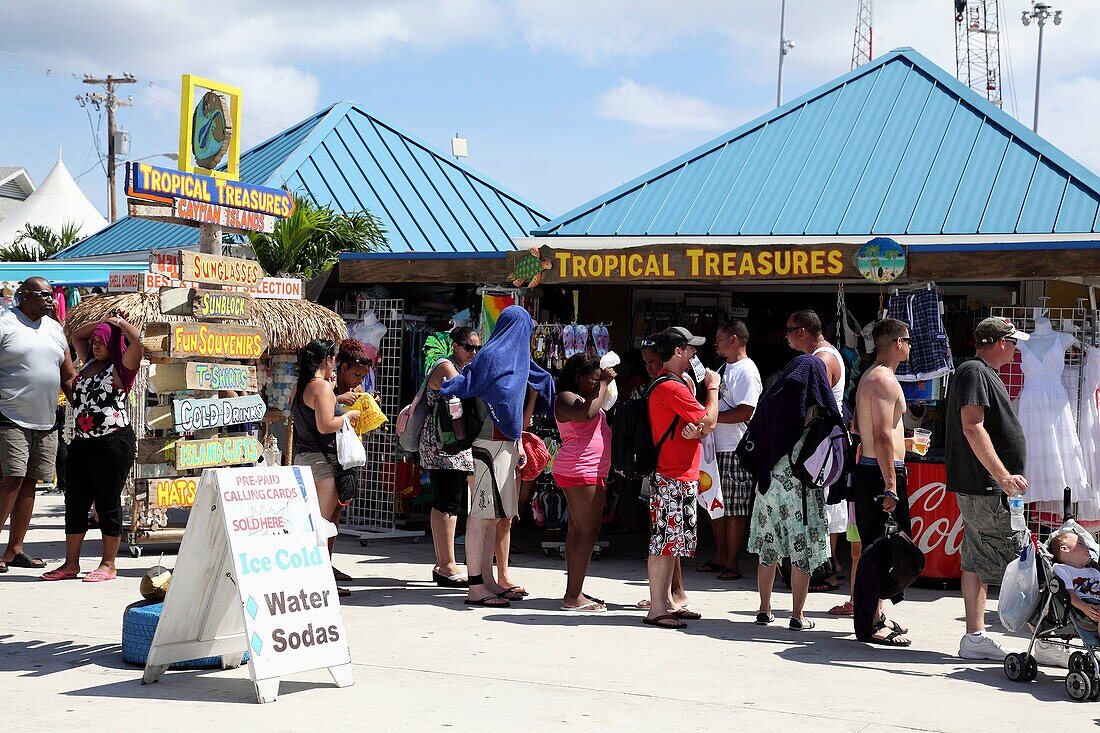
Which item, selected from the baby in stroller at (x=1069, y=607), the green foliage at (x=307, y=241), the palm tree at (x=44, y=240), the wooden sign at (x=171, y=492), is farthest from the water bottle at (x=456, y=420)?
the palm tree at (x=44, y=240)

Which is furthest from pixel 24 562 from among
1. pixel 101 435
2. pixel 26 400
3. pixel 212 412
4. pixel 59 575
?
pixel 212 412

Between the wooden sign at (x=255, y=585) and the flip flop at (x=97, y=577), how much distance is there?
293 centimetres

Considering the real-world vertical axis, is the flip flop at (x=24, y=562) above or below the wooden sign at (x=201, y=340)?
below

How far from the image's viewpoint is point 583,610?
813 centimetres

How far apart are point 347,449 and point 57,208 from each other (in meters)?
28.4

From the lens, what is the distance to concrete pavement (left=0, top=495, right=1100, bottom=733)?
5.29 m

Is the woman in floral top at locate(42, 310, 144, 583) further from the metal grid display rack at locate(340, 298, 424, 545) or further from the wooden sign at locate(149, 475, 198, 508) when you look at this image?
the metal grid display rack at locate(340, 298, 424, 545)

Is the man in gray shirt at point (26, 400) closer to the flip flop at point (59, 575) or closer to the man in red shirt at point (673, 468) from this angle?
the flip flop at point (59, 575)

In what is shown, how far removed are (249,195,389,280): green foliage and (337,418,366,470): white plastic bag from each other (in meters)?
7.08

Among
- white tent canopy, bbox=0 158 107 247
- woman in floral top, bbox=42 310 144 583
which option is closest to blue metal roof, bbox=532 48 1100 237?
woman in floral top, bbox=42 310 144 583

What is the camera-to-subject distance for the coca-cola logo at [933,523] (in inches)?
367

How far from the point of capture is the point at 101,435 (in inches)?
330

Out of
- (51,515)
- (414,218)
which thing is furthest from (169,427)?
(414,218)

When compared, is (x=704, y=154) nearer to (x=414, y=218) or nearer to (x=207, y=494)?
(x=414, y=218)
